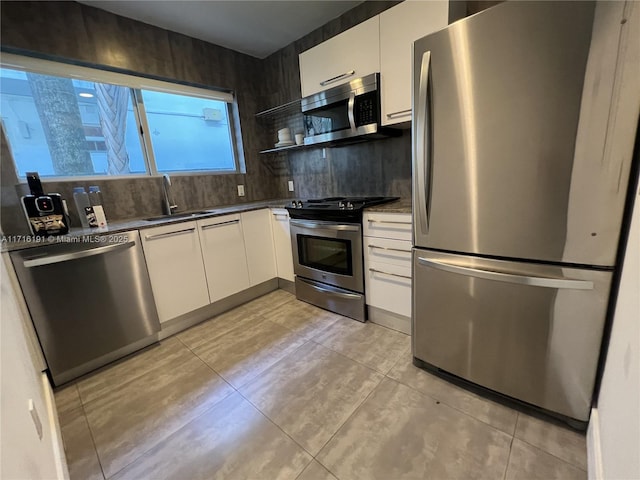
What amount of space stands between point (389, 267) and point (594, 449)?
1.22m

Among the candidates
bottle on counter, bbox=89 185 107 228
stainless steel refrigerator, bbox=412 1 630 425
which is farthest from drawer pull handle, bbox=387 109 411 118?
bottle on counter, bbox=89 185 107 228

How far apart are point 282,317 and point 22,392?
1644 mm

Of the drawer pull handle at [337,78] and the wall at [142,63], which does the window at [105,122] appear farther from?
the drawer pull handle at [337,78]

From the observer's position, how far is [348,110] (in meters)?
2.15

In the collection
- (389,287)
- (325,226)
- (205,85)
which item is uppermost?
(205,85)

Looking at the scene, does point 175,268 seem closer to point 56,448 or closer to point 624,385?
point 56,448

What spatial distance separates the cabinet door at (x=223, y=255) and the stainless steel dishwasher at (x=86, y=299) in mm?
467

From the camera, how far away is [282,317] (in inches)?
94.3

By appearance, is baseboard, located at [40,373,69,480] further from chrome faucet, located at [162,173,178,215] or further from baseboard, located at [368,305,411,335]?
baseboard, located at [368,305,411,335]

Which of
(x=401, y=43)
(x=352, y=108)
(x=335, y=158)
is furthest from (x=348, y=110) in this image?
(x=335, y=158)

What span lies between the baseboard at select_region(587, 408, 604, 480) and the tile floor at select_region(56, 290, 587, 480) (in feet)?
0.17

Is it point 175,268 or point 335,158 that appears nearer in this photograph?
point 175,268

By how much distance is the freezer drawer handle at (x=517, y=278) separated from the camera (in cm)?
109

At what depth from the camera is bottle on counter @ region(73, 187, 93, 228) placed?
1942 mm
